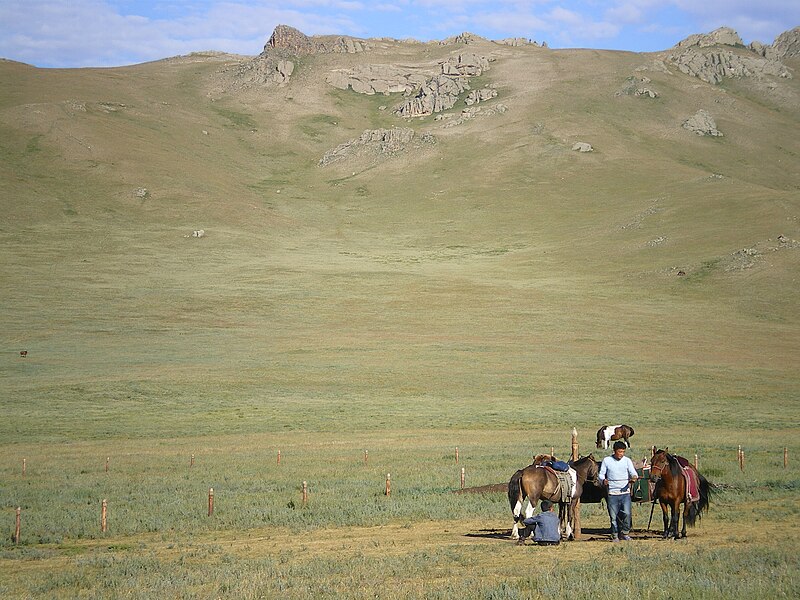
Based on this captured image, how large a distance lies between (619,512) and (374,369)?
4127cm

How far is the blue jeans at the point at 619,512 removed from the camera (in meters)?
15.6

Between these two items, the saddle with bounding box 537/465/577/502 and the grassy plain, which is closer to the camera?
the grassy plain

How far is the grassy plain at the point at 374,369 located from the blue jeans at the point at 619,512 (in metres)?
0.48

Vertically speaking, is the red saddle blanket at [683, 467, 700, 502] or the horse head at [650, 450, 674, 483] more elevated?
the horse head at [650, 450, 674, 483]

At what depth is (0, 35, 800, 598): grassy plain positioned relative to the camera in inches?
584

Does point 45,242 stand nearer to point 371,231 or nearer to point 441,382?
point 371,231

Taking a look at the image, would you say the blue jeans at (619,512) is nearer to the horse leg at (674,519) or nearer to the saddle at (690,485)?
the horse leg at (674,519)

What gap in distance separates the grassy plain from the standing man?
557 mm

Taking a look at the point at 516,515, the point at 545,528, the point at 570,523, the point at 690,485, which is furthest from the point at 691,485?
the point at 516,515

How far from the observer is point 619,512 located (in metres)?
15.8

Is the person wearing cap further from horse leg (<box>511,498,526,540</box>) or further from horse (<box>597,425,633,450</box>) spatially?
horse (<box>597,425,633,450</box>)

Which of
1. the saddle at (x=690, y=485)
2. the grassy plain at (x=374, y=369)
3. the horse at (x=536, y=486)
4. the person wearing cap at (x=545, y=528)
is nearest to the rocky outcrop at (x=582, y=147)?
the grassy plain at (x=374, y=369)

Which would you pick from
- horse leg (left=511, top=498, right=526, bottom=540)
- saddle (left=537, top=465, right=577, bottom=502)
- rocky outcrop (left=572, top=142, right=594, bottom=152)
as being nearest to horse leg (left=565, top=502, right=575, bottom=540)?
saddle (left=537, top=465, right=577, bottom=502)

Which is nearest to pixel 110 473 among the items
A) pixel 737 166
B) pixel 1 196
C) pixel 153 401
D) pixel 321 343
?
pixel 153 401
